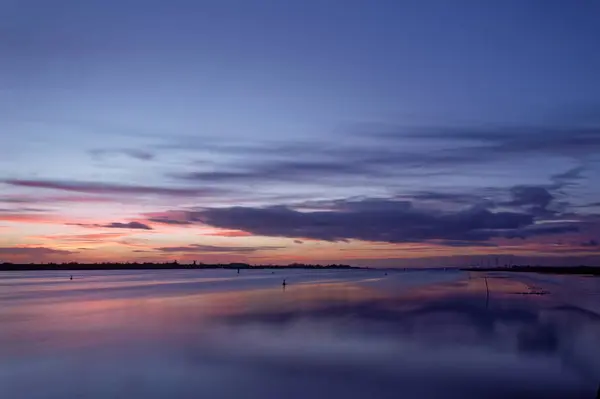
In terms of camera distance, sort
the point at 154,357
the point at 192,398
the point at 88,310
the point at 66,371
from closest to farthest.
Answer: the point at 192,398, the point at 66,371, the point at 154,357, the point at 88,310

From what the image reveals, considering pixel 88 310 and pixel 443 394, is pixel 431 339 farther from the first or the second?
pixel 88 310

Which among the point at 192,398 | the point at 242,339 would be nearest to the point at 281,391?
the point at 192,398

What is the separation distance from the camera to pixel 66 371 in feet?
60.1

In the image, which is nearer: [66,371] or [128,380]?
[128,380]

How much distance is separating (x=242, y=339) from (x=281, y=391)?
9.77m

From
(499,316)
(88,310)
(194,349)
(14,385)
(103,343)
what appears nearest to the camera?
(14,385)

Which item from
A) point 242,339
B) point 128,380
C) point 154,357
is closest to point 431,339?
point 242,339

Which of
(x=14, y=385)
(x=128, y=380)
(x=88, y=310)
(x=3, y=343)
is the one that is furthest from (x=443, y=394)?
(x=88, y=310)

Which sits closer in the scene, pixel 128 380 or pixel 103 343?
pixel 128 380

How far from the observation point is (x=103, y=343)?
80.0ft

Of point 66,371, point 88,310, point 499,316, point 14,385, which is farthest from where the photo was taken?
point 88,310

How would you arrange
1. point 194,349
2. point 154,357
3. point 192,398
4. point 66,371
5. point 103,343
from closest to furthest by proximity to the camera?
point 192,398 → point 66,371 → point 154,357 → point 194,349 → point 103,343

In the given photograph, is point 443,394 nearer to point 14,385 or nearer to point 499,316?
point 14,385

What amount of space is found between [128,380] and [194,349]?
18.4ft
